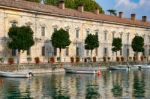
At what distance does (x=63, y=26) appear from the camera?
6462 cm

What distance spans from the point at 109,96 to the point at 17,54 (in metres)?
26.8

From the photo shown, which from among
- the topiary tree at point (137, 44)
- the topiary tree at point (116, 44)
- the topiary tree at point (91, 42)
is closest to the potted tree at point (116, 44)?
the topiary tree at point (116, 44)

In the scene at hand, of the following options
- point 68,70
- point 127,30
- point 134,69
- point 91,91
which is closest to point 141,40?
point 127,30

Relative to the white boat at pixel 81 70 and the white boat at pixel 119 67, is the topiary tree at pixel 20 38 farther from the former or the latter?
the white boat at pixel 119 67

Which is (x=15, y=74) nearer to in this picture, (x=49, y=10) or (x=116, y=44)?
(x=49, y=10)

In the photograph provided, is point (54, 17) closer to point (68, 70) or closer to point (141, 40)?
point (68, 70)

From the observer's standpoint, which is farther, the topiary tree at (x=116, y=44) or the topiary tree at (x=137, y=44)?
the topiary tree at (x=137, y=44)

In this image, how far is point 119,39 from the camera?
245 feet

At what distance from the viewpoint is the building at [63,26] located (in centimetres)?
5450

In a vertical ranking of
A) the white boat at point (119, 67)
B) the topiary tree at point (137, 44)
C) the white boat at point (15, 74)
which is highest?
the topiary tree at point (137, 44)

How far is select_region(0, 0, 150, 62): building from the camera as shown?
54.5m

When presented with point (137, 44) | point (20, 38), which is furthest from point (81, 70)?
point (137, 44)

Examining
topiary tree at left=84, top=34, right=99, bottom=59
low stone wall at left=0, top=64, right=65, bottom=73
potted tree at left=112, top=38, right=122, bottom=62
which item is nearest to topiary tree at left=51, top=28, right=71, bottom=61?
low stone wall at left=0, top=64, right=65, bottom=73

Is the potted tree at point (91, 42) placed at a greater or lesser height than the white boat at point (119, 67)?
greater
